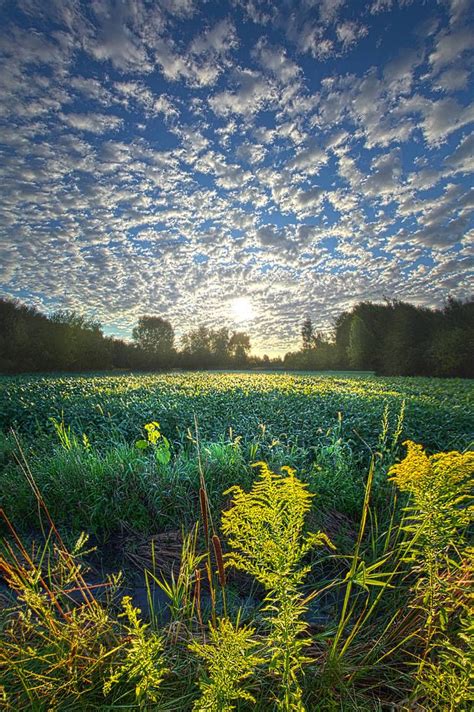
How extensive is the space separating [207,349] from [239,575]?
184 ft

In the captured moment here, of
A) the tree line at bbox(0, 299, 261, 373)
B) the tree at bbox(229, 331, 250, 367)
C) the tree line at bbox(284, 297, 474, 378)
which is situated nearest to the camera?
the tree line at bbox(284, 297, 474, 378)

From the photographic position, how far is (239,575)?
2.46m

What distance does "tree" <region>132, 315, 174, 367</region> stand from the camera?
4925 cm

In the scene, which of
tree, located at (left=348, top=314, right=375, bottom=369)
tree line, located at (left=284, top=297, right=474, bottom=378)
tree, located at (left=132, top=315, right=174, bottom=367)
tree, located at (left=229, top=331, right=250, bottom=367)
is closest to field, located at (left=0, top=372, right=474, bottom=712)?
tree line, located at (left=284, top=297, right=474, bottom=378)

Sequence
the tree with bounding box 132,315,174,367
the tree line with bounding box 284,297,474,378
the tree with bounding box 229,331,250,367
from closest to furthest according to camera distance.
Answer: the tree line with bounding box 284,297,474,378
the tree with bounding box 132,315,174,367
the tree with bounding box 229,331,250,367

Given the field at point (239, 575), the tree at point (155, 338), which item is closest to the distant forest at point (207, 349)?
the tree at point (155, 338)

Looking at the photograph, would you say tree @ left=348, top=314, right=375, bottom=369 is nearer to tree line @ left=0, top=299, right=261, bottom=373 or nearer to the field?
tree line @ left=0, top=299, right=261, bottom=373

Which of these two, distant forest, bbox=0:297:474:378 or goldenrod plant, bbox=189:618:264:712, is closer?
goldenrod plant, bbox=189:618:264:712

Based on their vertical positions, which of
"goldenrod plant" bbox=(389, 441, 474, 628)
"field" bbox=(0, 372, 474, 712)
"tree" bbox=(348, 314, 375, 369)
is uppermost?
"tree" bbox=(348, 314, 375, 369)

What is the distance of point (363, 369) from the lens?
44531mm

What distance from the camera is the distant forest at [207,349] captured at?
32.3 meters

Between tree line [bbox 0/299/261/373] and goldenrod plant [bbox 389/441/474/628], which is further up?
tree line [bbox 0/299/261/373]

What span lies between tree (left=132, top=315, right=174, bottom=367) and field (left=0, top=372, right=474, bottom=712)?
1695 inches

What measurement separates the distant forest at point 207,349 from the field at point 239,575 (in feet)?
97.9
